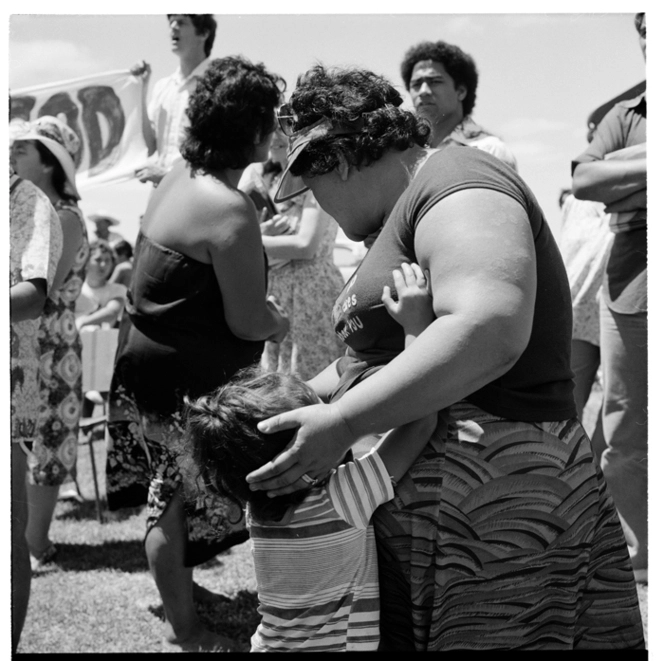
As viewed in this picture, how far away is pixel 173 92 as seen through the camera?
358 centimetres

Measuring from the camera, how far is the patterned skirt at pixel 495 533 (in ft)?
4.81

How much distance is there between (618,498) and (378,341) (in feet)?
5.61

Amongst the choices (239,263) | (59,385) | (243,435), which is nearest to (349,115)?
(243,435)

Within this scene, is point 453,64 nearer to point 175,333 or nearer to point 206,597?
point 175,333

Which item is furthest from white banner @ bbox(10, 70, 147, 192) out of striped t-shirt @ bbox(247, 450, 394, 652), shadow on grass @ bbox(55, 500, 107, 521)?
shadow on grass @ bbox(55, 500, 107, 521)

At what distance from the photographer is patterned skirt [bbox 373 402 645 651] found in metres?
1.46

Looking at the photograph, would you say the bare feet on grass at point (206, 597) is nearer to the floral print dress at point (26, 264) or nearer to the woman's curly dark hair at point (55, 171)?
the floral print dress at point (26, 264)

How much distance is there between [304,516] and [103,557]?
2.67 m

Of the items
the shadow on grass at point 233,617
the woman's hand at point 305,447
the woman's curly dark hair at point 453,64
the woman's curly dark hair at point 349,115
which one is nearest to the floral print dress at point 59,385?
the shadow on grass at point 233,617

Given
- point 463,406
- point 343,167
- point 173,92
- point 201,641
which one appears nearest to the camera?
point 463,406

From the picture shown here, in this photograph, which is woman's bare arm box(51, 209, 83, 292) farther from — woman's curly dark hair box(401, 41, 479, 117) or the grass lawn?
woman's curly dark hair box(401, 41, 479, 117)

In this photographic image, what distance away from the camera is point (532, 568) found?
1491 millimetres
